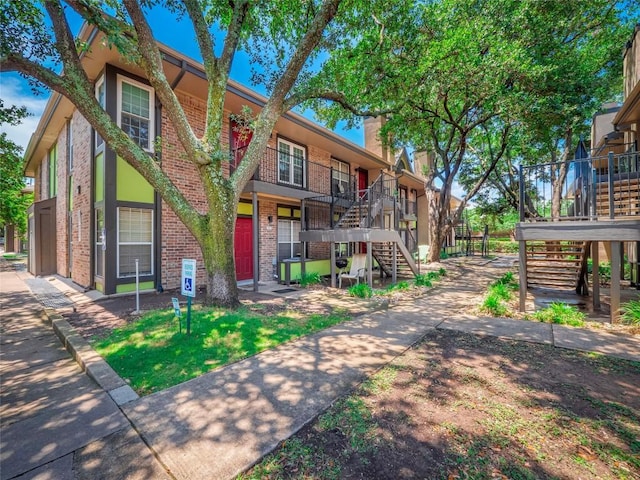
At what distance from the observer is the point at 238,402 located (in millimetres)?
Result: 3012

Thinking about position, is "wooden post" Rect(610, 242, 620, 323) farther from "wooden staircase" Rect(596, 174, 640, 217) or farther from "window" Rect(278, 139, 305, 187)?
"window" Rect(278, 139, 305, 187)

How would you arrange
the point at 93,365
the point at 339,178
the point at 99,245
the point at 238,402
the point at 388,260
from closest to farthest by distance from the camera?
the point at 238,402 → the point at 93,365 → the point at 99,245 → the point at 388,260 → the point at 339,178

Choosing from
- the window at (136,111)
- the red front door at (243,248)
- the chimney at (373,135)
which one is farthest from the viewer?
the chimney at (373,135)

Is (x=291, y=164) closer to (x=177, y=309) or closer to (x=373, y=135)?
(x=177, y=309)

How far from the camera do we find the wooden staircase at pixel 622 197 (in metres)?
6.37

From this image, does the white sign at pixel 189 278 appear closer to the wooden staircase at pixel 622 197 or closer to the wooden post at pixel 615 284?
the wooden post at pixel 615 284

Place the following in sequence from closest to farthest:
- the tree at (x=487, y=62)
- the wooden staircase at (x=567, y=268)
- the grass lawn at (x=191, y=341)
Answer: the grass lawn at (x=191, y=341)
the wooden staircase at (x=567, y=268)
the tree at (x=487, y=62)

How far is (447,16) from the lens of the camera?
31.9ft

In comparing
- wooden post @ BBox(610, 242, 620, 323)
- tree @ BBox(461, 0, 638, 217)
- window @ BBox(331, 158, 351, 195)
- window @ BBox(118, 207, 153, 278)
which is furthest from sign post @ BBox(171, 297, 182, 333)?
tree @ BBox(461, 0, 638, 217)

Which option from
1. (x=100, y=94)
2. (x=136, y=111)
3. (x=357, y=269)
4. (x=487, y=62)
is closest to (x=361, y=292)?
(x=357, y=269)

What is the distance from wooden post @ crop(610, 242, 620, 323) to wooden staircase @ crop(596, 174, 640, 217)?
1029 mm

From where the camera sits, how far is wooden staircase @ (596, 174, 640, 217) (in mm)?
6371

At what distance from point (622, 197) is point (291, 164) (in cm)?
1034

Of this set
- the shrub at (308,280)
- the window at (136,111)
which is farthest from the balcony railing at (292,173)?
the shrub at (308,280)
